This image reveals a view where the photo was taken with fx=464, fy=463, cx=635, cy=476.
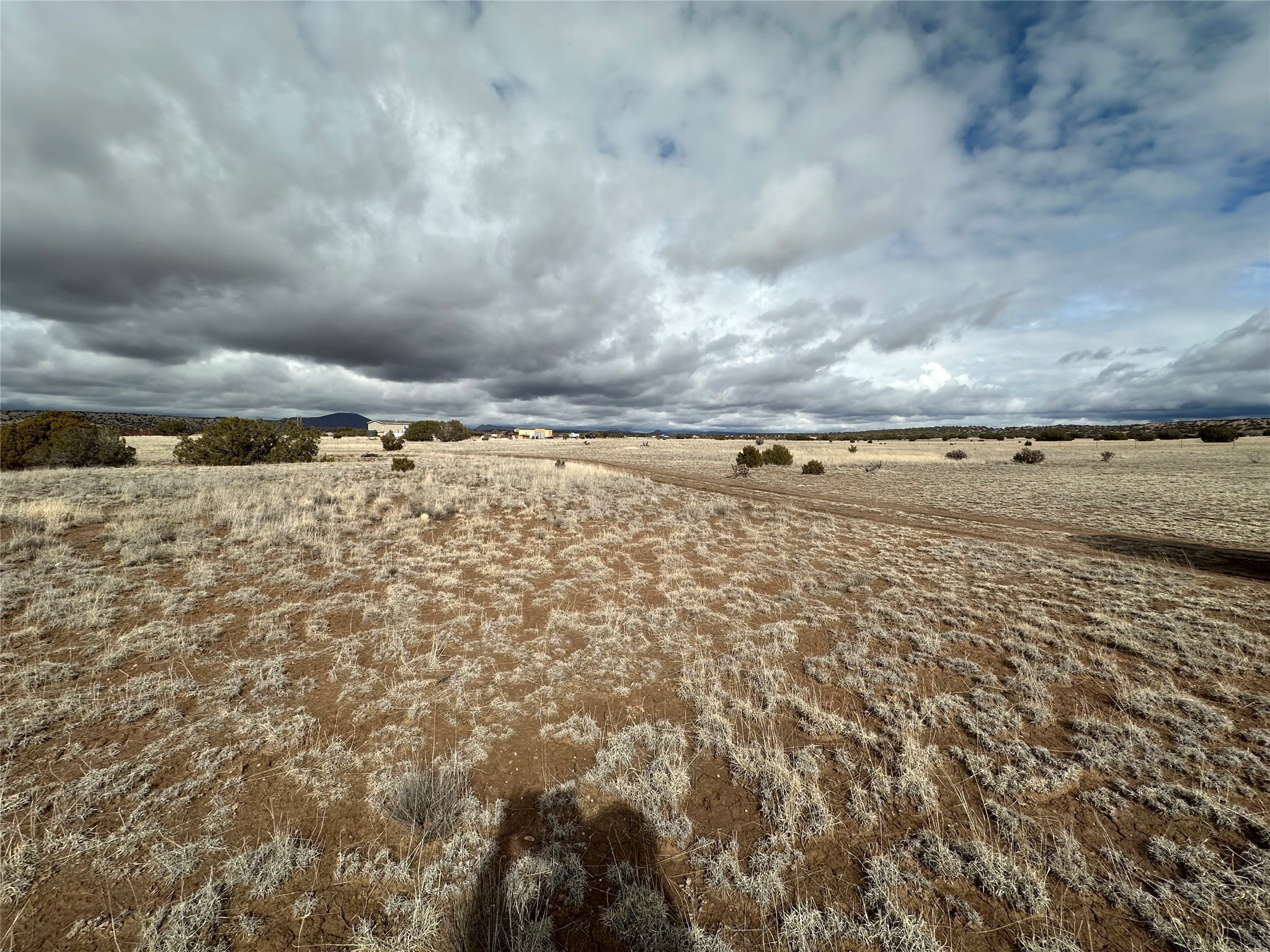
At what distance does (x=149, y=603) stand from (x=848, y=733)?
10318 mm

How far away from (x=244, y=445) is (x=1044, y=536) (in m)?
36.9

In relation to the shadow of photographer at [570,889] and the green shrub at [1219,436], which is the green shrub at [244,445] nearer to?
the shadow of photographer at [570,889]

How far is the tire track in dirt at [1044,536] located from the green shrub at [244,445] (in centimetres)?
2519

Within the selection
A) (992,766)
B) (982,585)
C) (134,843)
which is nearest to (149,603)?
(134,843)

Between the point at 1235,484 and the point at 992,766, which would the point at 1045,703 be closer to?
the point at 992,766

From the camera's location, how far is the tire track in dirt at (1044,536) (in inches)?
410

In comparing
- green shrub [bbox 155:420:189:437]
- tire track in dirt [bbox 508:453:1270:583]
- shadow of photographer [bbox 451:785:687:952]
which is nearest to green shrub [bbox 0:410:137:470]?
tire track in dirt [bbox 508:453:1270:583]

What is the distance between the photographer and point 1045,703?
5.43 m

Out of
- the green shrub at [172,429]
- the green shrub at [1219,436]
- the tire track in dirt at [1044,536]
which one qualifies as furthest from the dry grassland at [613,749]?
the green shrub at [1219,436]

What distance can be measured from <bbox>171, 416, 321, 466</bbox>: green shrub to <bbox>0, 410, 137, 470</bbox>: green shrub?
2527mm

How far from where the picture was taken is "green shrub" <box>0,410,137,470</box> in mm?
22234

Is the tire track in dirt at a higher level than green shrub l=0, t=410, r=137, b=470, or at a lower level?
lower

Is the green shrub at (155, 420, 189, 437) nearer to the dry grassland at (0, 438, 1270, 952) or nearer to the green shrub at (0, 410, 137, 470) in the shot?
the green shrub at (0, 410, 137, 470)

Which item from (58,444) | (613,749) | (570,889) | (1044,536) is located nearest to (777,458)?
(1044,536)
